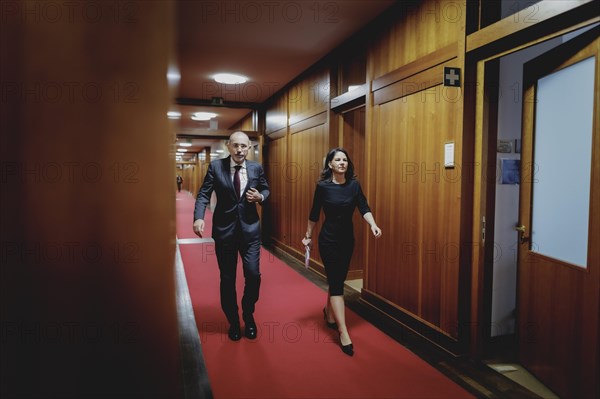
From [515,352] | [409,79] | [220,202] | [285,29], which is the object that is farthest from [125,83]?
[285,29]

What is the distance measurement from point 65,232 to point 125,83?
10.9 inches

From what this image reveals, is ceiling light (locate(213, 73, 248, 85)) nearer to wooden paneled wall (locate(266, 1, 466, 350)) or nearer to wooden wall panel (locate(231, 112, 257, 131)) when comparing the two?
wooden wall panel (locate(231, 112, 257, 131))

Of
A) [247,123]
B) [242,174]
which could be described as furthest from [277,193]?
[242,174]

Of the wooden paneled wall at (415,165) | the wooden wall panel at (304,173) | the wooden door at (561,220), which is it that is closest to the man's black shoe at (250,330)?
the wooden paneled wall at (415,165)

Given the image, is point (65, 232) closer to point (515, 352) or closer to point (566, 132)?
point (566, 132)

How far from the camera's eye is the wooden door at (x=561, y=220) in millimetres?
2201

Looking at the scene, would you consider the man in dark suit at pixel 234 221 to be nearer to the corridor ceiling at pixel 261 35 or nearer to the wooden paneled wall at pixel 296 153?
the corridor ceiling at pixel 261 35

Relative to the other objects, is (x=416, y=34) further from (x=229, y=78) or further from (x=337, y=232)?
(x=229, y=78)

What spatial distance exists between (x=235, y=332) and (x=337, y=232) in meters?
1.13

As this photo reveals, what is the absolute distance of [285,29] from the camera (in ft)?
14.4

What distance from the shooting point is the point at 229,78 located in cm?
651

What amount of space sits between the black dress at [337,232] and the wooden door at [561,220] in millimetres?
1188

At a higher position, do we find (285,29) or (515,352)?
(285,29)

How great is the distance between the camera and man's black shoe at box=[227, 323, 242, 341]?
3.15 metres
